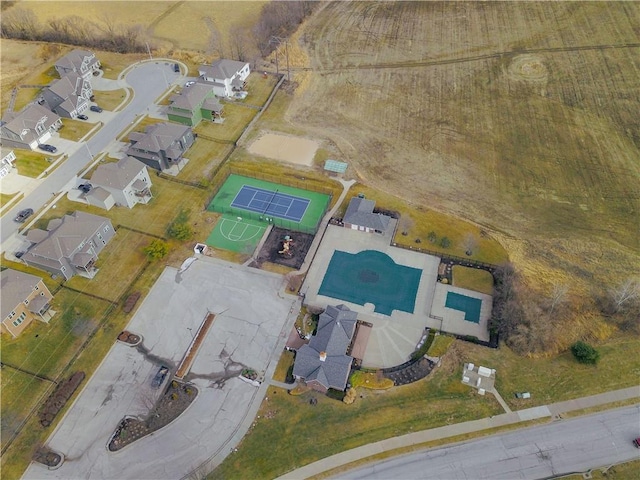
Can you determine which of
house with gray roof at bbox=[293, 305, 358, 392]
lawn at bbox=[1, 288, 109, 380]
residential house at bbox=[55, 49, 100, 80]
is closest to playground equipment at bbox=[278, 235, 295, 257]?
house with gray roof at bbox=[293, 305, 358, 392]

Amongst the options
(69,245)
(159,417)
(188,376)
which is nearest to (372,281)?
(188,376)

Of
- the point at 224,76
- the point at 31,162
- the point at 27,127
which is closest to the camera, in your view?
the point at 31,162

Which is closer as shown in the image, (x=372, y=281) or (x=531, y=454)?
(x=531, y=454)

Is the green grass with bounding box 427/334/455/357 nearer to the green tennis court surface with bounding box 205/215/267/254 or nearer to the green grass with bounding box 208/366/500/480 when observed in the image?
the green grass with bounding box 208/366/500/480

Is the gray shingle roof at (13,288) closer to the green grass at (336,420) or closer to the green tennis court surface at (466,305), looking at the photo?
the green grass at (336,420)

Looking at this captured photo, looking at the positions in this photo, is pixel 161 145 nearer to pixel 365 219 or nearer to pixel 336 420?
pixel 365 219

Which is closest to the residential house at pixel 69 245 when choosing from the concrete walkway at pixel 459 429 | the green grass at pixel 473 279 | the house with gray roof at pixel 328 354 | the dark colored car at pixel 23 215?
the dark colored car at pixel 23 215
